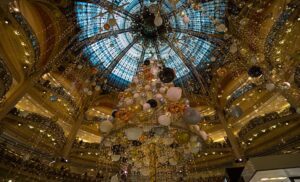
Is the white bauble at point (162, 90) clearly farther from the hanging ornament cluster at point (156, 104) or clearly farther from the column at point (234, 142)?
the column at point (234, 142)

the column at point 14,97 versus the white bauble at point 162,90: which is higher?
the column at point 14,97

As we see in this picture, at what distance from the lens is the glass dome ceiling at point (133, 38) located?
17.6 meters

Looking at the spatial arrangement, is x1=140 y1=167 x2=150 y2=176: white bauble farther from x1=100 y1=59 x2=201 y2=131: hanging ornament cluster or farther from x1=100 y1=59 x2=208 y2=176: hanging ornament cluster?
x1=100 y1=59 x2=201 y2=131: hanging ornament cluster

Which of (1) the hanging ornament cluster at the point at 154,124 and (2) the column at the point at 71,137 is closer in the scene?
(1) the hanging ornament cluster at the point at 154,124

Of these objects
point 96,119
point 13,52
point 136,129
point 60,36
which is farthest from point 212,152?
point 13,52

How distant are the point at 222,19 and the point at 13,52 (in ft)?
52.2

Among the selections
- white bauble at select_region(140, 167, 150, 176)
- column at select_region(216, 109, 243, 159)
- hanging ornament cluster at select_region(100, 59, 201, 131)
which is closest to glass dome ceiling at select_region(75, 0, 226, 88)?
column at select_region(216, 109, 243, 159)

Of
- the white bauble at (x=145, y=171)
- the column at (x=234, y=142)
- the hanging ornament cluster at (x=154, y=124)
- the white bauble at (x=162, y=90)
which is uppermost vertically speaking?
the column at (x=234, y=142)

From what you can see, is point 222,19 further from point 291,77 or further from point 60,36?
point 60,36

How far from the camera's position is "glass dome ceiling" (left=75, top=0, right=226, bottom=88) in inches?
693

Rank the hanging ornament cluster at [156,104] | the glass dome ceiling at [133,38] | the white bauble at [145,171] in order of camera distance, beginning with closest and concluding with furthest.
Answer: the hanging ornament cluster at [156,104] → the white bauble at [145,171] → the glass dome ceiling at [133,38]

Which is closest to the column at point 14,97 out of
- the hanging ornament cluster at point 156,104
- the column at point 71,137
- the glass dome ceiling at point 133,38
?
the column at point 71,137

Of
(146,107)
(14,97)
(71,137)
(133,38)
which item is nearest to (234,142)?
(133,38)

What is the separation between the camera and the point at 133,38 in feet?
63.8
